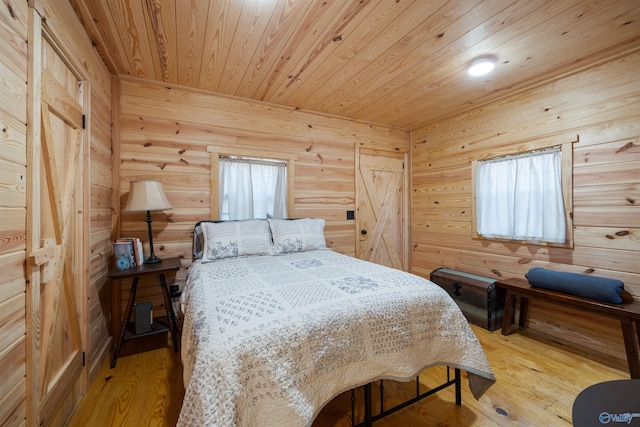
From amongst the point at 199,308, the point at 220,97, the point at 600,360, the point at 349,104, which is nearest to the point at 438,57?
the point at 349,104

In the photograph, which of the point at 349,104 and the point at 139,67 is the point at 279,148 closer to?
the point at 349,104

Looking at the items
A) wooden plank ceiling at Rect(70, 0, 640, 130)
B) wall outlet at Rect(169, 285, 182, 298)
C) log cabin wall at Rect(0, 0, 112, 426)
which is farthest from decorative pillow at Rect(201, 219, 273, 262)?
wooden plank ceiling at Rect(70, 0, 640, 130)

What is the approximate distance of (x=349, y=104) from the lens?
3127 millimetres

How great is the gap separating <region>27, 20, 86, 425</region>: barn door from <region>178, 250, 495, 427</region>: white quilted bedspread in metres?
0.64

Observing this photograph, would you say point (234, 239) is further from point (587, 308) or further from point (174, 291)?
point (587, 308)

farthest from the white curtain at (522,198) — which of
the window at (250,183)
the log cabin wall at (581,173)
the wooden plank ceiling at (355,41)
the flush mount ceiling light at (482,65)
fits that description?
the window at (250,183)

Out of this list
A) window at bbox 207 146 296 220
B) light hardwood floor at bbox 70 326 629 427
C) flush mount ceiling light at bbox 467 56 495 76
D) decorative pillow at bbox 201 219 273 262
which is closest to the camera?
light hardwood floor at bbox 70 326 629 427

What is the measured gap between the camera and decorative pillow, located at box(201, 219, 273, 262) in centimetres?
232

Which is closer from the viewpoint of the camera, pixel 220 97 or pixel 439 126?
pixel 220 97

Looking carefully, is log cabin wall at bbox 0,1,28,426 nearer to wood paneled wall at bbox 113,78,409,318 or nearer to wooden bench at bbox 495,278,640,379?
wood paneled wall at bbox 113,78,409,318

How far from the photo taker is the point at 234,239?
95.0 inches

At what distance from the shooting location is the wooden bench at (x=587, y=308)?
1.84m

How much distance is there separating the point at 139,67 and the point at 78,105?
0.83 meters

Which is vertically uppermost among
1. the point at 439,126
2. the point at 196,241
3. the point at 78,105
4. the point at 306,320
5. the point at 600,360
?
the point at 439,126
